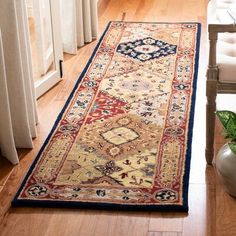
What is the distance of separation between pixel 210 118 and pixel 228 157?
10.3 inches

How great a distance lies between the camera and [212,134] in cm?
258

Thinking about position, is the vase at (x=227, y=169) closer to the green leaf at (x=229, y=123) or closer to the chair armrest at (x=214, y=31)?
the green leaf at (x=229, y=123)

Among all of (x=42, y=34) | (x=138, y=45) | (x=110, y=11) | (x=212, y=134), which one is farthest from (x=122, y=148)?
(x=110, y=11)

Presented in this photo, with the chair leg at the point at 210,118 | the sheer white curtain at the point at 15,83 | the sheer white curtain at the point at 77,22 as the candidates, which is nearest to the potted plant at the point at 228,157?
the chair leg at the point at 210,118

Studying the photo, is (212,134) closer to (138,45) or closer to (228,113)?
(228,113)

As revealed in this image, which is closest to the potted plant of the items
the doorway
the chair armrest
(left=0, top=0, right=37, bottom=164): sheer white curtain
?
the chair armrest

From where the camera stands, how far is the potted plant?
7.48 feet

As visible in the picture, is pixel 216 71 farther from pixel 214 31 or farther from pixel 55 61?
pixel 55 61

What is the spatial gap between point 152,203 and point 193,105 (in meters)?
0.97

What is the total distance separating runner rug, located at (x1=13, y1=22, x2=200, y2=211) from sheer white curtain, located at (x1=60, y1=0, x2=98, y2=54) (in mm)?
158

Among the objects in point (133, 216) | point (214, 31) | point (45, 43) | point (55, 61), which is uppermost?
point (214, 31)

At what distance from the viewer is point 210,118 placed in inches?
99.9

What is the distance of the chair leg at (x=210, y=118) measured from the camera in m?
2.46

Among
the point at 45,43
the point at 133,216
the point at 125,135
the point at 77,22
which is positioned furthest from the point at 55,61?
the point at 133,216
